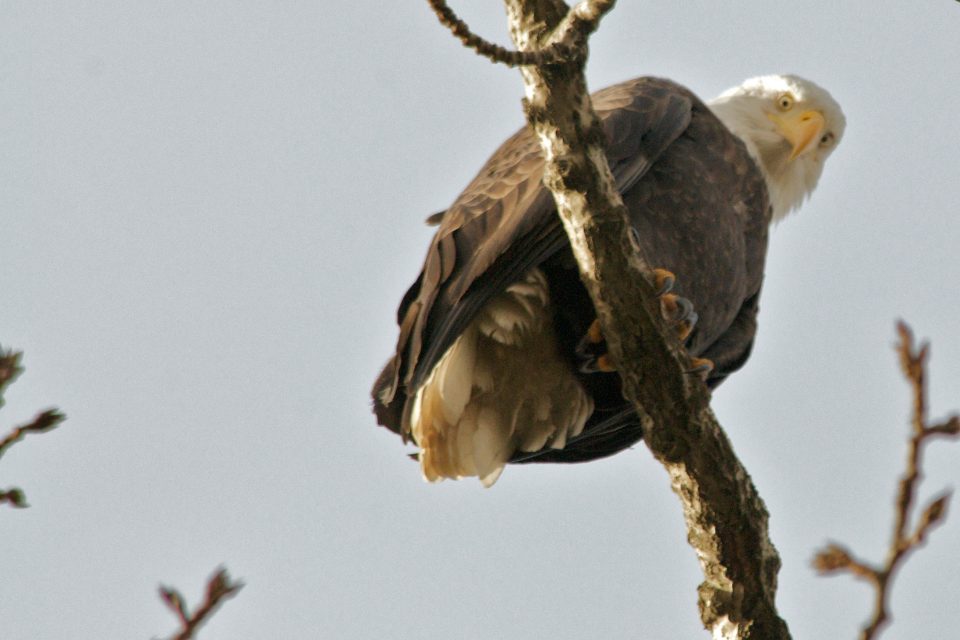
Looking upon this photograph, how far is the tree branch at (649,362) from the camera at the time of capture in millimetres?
3248

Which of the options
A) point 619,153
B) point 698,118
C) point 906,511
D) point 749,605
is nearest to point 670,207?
point 619,153

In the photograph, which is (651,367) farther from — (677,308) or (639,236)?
(639,236)

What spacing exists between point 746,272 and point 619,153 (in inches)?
31.3

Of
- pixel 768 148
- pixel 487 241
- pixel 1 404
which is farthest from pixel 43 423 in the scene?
pixel 768 148

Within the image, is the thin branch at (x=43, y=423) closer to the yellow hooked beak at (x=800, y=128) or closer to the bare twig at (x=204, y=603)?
the bare twig at (x=204, y=603)

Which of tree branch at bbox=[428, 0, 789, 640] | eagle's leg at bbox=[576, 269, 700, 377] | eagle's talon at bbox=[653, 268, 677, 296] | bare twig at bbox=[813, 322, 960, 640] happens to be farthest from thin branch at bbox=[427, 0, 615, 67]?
bare twig at bbox=[813, 322, 960, 640]

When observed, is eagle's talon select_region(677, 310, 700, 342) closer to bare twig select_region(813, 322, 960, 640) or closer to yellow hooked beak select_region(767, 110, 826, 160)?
yellow hooked beak select_region(767, 110, 826, 160)

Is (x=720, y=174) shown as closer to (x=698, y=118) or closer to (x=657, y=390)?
(x=698, y=118)

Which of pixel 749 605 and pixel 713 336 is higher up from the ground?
pixel 713 336

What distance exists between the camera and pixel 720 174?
4488 millimetres

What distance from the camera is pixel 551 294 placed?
396 cm

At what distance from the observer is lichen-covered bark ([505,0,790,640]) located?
10.7 feet

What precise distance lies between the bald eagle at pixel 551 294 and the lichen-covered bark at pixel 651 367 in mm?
427

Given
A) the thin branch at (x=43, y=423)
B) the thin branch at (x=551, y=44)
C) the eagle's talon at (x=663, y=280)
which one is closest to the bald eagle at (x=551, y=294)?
the eagle's talon at (x=663, y=280)
